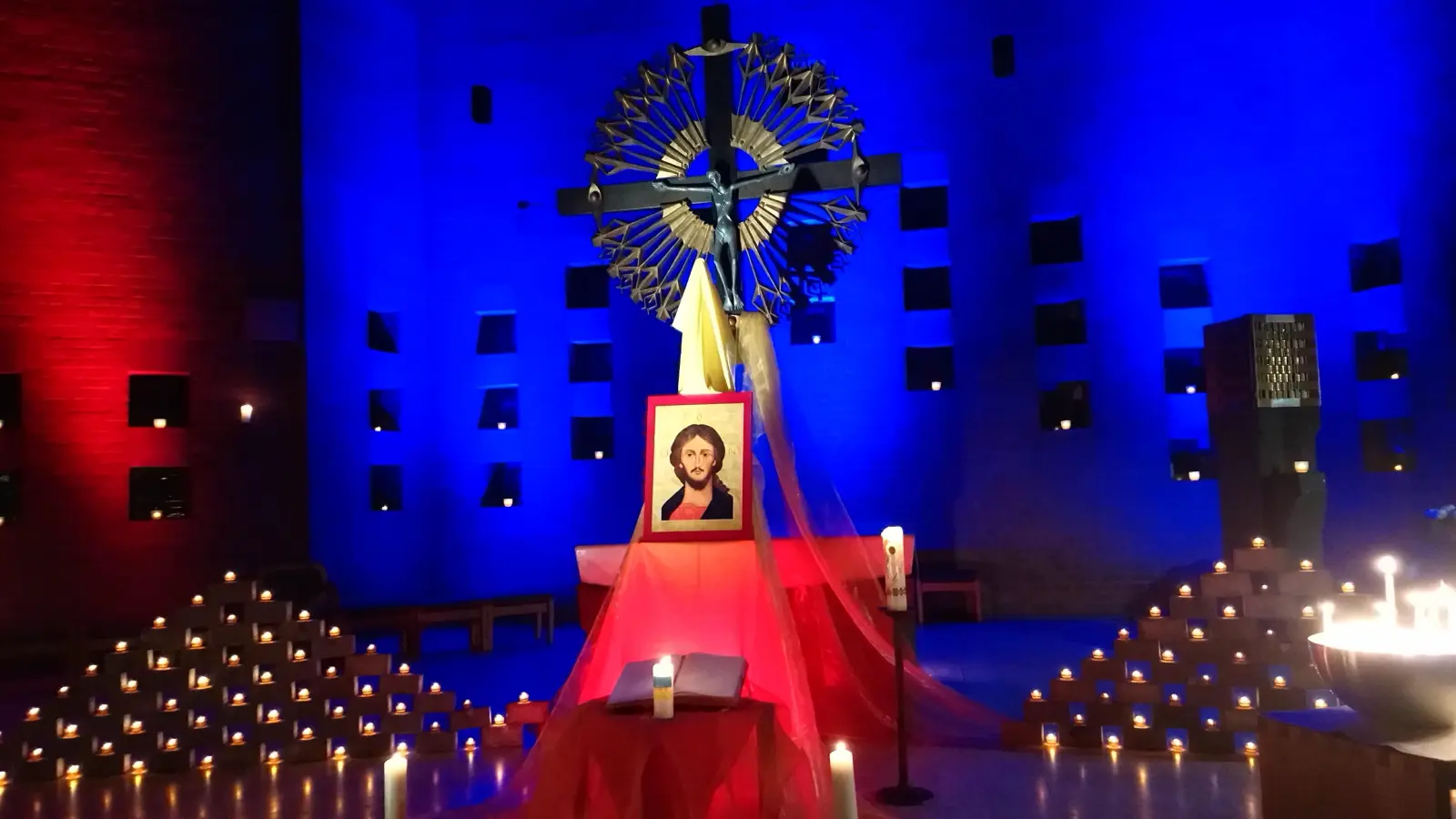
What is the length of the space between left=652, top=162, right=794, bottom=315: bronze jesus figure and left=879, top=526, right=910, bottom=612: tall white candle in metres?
1.33

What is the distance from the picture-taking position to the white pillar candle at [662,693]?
2.76 metres

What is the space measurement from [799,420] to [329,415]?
3.66 m

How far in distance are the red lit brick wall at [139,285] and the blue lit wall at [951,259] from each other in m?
0.40

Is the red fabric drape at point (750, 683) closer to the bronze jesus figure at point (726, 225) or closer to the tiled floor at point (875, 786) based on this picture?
the bronze jesus figure at point (726, 225)

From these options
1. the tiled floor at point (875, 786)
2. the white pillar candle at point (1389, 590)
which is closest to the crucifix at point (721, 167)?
the tiled floor at point (875, 786)

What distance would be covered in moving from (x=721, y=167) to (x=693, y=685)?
2.52 m

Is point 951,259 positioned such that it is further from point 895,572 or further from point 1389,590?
point 1389,590

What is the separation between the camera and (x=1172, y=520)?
7.69 m

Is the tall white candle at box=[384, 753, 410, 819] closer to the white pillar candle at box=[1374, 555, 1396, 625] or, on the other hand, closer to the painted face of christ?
the painted face of christ

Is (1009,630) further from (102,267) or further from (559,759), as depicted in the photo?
(102,267)

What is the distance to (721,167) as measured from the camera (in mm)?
4547

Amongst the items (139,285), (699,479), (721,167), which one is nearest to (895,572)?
(699,479)

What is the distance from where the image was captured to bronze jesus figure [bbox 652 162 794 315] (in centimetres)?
441

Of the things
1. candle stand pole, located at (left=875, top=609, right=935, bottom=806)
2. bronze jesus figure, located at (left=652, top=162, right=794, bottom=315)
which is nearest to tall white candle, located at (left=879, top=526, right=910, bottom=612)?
candle stand pole, located at (left=875, top=609, right=935, bottom=806)
